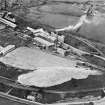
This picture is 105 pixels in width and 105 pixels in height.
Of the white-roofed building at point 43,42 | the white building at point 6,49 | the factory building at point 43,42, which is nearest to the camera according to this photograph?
the white building at point 6,49

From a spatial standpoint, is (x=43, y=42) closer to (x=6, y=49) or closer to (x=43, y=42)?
(x=43, y=42)

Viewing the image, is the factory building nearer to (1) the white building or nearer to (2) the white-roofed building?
(2) the white-roofed building

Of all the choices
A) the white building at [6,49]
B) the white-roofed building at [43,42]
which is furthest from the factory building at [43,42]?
the white building at [6,49]

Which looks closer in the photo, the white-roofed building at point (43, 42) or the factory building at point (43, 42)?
the factory building at point (43, 42)

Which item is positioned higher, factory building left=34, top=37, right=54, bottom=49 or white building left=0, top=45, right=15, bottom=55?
factory building left=34, top=37, right=54, bottom=49

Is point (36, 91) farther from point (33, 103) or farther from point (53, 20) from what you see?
point (53, 20)

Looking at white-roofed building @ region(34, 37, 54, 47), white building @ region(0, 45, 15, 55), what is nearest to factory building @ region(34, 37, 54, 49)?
white-roofed building @ region(34, 37, 54, 47)

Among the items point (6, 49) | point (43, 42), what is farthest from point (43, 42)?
point (6, 49)

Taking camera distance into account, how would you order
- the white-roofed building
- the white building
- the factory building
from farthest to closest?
the white-roofed building, the factory building, the white building

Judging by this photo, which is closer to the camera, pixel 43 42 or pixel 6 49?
pixel 6 49

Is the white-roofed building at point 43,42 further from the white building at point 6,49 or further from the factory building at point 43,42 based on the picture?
the white building at point 6,49

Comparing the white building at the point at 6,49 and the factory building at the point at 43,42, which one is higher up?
the factory building at the point at 43,42
